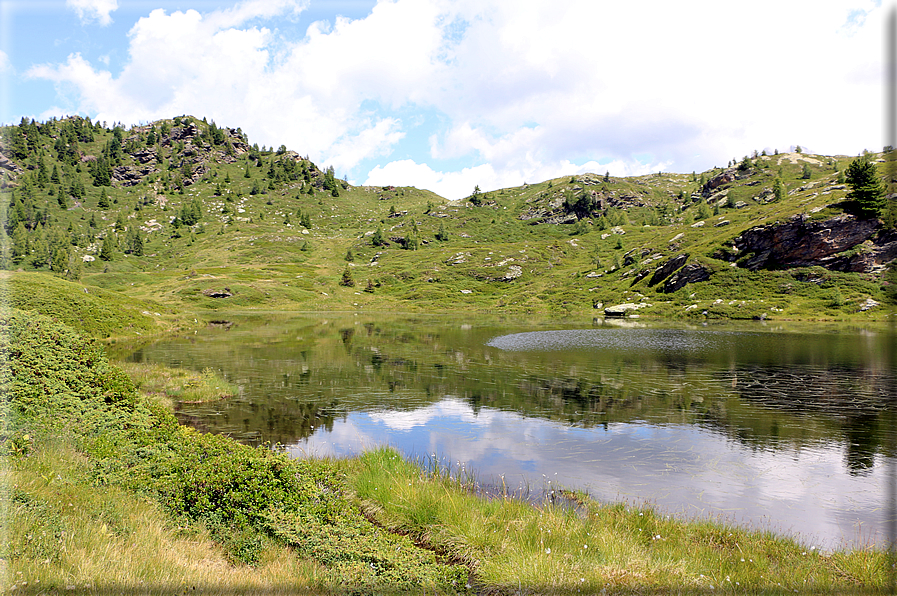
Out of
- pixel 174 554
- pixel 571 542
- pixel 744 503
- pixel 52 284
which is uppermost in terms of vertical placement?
pixel 52 284

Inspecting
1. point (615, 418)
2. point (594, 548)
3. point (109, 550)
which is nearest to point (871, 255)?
point (615, 418)

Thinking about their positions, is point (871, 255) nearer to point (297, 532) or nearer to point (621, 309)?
point (621, 309)

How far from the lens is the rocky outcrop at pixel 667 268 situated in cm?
12752

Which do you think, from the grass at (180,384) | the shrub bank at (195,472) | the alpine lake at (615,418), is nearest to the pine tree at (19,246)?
the alpine lake at (615,418)

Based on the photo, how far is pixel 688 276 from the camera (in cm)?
11981

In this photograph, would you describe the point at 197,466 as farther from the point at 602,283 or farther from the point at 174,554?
the point at 602,283

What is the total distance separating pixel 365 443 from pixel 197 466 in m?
9.87

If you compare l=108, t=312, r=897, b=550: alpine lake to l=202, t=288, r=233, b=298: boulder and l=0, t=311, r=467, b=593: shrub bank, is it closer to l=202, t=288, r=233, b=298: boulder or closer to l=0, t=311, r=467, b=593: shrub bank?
l=0, t=311, r=467, b=593: shrub bank

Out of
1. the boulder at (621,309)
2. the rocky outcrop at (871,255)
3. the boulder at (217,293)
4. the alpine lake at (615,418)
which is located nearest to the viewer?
the alpine lake at (615,418)

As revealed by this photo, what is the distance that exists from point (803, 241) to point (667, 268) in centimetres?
3166

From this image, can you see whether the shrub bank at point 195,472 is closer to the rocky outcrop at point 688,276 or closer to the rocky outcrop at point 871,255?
the rocky outcrop at point 688,276

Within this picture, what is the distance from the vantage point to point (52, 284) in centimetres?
5359

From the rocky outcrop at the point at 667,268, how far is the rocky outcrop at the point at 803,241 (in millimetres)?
13873

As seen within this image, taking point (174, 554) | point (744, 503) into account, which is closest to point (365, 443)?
point (174, 554)
